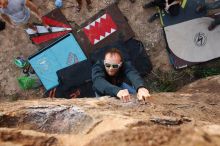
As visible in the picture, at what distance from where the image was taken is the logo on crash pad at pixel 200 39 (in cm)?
763

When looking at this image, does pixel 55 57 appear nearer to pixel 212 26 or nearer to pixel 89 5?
pixel 89 5

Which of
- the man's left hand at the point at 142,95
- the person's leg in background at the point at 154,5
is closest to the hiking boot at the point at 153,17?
the person's leg in background at the point at 154,5

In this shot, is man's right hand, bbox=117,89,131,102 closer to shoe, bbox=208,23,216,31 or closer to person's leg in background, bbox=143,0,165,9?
person's leg in background, bbox=143,0,165,9

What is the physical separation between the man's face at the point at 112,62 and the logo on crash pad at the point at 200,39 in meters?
3.29

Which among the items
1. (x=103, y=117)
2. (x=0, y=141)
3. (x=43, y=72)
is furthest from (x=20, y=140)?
(x=43, y=72)

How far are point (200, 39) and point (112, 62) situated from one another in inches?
136

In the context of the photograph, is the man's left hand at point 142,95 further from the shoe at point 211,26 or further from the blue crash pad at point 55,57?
the shoe at point 211,26

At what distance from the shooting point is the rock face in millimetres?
3055

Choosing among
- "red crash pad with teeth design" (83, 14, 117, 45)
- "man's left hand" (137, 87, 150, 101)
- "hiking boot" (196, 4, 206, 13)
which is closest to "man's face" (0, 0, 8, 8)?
"red crash pad with teeth design" (83, 14, 117, 45)

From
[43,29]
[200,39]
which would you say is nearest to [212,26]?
[200,39]

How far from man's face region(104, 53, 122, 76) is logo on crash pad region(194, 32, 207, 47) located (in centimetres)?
329

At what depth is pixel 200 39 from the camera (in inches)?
301

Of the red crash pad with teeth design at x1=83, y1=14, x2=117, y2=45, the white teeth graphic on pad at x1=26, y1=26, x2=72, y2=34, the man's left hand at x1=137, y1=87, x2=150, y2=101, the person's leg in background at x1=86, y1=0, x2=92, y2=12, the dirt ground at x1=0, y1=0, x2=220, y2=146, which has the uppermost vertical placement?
the person's leg in background at x1=86, y1=0, x2=92, y2=12

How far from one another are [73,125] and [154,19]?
15.4ft
